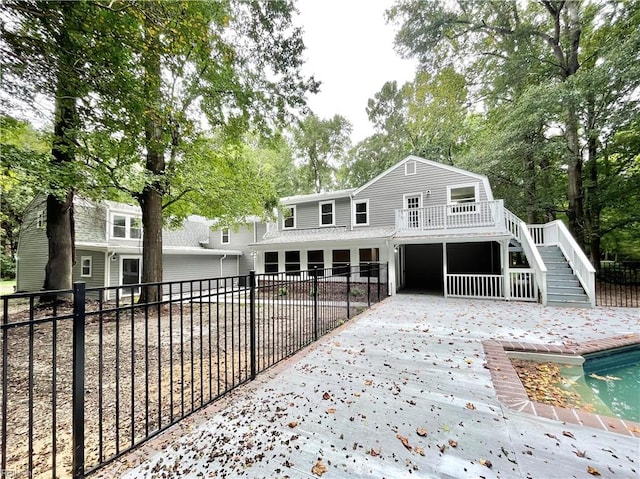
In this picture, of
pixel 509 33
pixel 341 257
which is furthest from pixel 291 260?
pixel 509 33

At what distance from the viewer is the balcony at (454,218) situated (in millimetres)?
9844

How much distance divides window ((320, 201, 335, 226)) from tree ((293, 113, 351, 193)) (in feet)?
37.8

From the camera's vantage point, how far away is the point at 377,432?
102 inches

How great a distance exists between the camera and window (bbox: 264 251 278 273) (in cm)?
1622

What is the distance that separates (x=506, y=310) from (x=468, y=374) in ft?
17.1

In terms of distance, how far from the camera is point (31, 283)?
14.7 m

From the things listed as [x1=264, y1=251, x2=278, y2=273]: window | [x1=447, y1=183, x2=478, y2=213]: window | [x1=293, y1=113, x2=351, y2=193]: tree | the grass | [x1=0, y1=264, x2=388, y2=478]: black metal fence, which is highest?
[x1=293, y1=113, x2=351, y2=193]: tree

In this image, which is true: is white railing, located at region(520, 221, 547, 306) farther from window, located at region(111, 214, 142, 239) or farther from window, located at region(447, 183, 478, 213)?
window, located at region(111, 214, 142, 239)

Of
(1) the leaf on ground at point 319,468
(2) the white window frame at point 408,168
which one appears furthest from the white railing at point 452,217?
(1) the leaf on ground at point 319,468

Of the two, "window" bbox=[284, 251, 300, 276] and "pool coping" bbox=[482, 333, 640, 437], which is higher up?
"window" bbox=[284, 251, 300, 276]

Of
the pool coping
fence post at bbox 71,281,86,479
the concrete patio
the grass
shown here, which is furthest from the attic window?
the grass

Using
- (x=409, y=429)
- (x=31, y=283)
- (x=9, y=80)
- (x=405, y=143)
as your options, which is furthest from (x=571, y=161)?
(x=31, y=283)

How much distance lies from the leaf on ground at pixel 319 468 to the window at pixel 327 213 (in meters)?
13.3

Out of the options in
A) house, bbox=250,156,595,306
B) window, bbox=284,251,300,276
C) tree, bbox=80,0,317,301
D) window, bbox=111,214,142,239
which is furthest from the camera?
window, bbox=284,251,300,276
